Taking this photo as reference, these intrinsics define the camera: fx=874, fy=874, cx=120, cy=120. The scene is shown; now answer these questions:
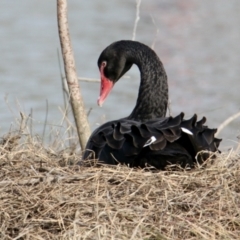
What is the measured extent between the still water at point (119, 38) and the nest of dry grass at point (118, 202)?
355cm

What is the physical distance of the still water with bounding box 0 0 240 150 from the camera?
30.0 ft

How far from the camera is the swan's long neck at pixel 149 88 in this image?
207 inches

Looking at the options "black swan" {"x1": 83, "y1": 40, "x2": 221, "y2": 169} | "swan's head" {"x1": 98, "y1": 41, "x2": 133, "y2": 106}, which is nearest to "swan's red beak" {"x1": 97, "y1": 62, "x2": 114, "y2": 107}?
"swan's head" {"x1": 98, "y1": 41, "x2": 133, "y2": 106}

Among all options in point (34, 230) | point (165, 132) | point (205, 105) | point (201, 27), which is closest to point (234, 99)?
point (205, 105)

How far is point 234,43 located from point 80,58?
214cm

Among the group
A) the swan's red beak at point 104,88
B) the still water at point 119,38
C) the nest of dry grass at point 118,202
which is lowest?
the still water at point 119,38

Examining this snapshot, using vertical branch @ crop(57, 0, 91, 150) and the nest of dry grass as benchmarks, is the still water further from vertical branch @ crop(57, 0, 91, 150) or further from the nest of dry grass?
the nest of dry grass

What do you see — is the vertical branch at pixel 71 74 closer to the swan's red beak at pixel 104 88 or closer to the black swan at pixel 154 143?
the swan's red beak at pixel 104 88

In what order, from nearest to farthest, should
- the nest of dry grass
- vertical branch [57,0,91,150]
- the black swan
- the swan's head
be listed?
the nest of dry grass, the black swan, vertical branch [57,0,91,150], the swan's head

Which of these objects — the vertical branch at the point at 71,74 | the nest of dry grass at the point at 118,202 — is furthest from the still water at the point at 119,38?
the nest of dry grass at the point at 118,202

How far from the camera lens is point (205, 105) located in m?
9.27

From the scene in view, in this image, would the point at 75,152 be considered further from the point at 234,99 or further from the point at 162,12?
the point at 162,12

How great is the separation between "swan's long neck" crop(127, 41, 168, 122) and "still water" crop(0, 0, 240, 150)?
2479 mm

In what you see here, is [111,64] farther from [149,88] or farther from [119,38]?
[119,38]
